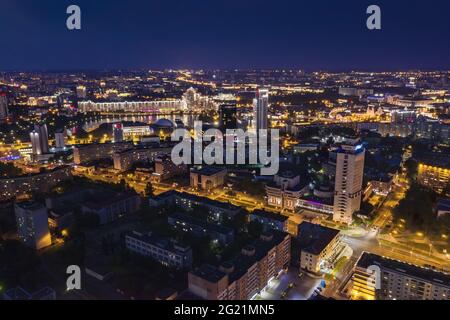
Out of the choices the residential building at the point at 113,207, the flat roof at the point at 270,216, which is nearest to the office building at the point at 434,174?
the flat roof at the point at 270,216

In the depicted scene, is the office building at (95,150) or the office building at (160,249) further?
the office building at (95,150)

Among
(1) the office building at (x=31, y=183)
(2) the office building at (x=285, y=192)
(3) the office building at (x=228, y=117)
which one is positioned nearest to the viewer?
(2) the office building at (x=285, y=192)

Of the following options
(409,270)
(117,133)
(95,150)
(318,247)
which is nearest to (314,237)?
(318,247)

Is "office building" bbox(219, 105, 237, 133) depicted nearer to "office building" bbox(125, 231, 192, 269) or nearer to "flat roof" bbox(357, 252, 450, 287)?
"office building" bbox(125, 231, 192, 269)

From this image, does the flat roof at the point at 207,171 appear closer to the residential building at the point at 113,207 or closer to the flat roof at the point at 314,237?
the residential building at the point at 113,207
